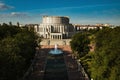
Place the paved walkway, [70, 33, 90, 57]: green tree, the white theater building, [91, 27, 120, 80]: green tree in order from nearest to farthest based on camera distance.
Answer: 1. [91, 27, 120, 80]: green tree
2. the paved walkway
3. [70, 33, 90, 57]: green tree
4. the white theater building

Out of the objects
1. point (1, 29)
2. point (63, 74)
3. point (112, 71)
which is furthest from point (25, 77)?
point (1, 29)

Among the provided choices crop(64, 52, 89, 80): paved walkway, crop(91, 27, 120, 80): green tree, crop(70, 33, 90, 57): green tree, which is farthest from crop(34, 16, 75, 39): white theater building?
crop(91, 27, 120, 80): green tree

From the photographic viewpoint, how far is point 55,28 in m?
129

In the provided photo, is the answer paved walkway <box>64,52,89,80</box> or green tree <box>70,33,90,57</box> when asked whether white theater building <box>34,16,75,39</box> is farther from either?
paved walkway <box>64,52,89,80</box>

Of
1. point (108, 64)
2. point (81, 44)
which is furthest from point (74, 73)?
point (108, 64)

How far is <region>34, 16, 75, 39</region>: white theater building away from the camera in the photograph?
397ft

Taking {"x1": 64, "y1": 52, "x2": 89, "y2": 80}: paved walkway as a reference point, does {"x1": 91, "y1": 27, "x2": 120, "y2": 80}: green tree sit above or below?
above

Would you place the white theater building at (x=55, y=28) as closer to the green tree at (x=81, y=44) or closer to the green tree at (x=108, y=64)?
the green tree at (x=81, y=44)

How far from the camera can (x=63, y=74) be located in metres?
40.1

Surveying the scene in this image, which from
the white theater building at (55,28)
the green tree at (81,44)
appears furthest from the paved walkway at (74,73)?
the white theater building at (55,28)

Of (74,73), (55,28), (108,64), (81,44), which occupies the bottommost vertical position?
(74,73)

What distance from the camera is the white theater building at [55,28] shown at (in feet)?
397

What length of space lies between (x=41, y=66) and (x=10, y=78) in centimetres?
2049

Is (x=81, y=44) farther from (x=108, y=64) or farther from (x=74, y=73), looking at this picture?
(x=108, y=64)
